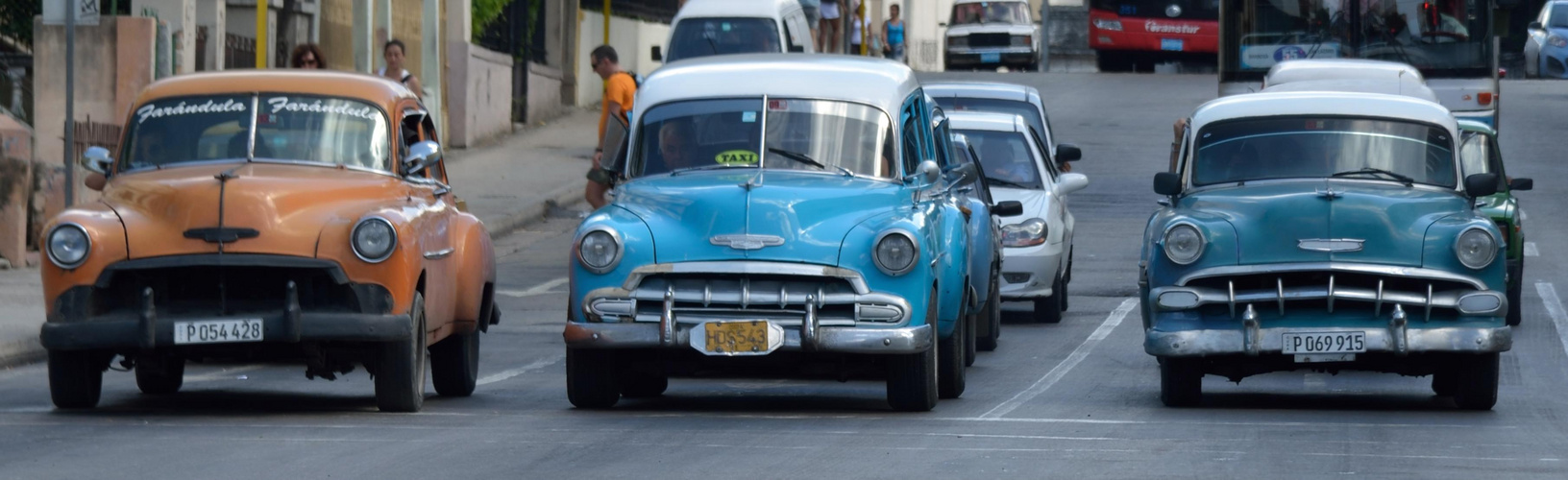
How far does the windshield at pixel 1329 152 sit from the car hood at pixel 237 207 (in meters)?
4.41

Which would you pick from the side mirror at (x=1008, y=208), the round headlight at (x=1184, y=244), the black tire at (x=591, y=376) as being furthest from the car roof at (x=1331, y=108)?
the black tire at (x=591, y=376)

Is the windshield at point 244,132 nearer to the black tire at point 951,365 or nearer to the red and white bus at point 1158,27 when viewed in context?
the black tire at point 951,365

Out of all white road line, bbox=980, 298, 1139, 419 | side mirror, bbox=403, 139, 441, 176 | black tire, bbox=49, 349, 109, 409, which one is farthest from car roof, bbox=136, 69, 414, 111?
white road line, bbox=980, 298, 1139, 419

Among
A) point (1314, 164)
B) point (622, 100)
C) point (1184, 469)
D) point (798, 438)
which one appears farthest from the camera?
point (622, 100)

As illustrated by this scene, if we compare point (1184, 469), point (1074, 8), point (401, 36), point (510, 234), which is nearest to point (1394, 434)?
point (1184, 469)

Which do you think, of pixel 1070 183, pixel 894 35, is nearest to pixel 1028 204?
pixel 1070 183

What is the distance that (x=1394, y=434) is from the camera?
10.6 metres

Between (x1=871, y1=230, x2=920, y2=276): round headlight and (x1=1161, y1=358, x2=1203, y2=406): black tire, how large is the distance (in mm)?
1587

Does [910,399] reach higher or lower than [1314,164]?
lower

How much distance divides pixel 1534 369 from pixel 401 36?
729 inches

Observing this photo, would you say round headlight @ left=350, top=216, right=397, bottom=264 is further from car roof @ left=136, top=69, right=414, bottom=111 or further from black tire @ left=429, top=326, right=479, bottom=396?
black tire @ left=429, top=326, right=479, bottom=396

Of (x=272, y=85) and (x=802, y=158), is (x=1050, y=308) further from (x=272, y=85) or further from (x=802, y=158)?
(x=272, y=85)

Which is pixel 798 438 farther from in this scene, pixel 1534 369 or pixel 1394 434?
pixel 1534 369

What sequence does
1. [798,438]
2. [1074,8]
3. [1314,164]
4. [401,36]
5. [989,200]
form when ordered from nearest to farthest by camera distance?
[798,438] < [1314,164] < [989,200] < [401,36] < [1074,8]
